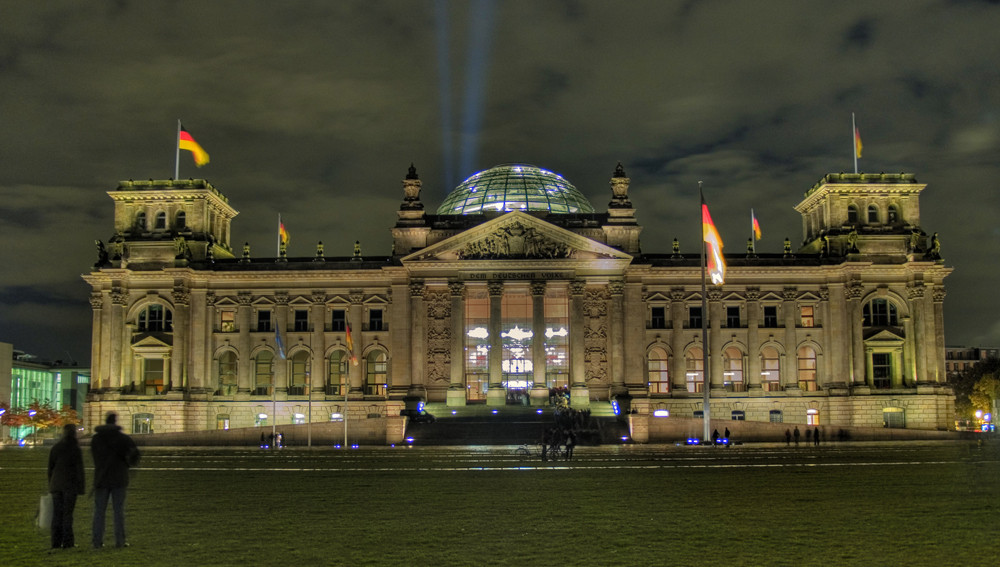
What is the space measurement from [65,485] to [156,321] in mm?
79562

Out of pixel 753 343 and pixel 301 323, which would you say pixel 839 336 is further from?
pixel 301 323

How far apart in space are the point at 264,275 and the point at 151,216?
40.3 feet

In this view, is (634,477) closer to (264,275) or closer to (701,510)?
(701,510)

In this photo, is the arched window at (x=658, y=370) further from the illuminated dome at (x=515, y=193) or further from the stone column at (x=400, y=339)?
the stone column at (x=400, y=339)

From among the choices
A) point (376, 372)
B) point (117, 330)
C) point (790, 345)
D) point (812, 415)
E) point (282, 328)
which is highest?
point (282, 328)

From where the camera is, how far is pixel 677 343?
92.6 meters

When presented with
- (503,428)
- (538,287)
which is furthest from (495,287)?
(503,428)

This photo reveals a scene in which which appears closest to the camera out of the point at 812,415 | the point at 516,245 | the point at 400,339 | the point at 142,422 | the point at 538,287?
the point at 538,287

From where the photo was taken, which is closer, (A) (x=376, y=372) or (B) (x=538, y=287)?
(B) (x=538, y=287)

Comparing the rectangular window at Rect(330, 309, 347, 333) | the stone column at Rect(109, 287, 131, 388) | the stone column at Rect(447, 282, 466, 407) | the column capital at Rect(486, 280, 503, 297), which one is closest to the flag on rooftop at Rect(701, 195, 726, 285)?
the column capital at Rect(486, 280, 503, 297)

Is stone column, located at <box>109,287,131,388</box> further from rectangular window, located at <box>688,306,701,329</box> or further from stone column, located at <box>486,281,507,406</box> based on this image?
rectangular window, located at <box>688,306,701,329</box>

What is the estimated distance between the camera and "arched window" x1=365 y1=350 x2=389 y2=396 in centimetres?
9375

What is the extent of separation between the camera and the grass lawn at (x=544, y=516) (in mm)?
17047

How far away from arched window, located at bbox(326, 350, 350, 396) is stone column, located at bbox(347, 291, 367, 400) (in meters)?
0.98
